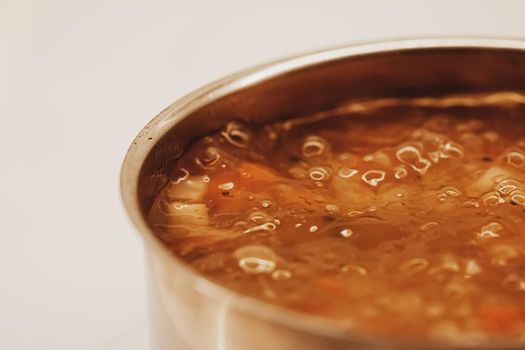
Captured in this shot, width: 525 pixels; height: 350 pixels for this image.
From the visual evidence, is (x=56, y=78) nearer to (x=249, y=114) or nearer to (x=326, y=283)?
(x=249, y=114)

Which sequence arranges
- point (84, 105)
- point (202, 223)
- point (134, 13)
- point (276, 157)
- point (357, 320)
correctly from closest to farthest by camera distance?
point (357, 320)
point (202, 223)
point (276, 157)
point (84, 105)
point (134, 13)

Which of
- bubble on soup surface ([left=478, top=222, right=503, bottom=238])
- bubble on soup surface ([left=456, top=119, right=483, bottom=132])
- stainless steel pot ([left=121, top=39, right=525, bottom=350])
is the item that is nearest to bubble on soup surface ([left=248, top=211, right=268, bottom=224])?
stainless steel pot ([left=121, top=39, right=525, bottom=350])

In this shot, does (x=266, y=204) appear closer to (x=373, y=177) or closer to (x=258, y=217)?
(x=258, y=217)

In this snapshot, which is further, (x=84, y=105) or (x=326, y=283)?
(x=84, y=105)

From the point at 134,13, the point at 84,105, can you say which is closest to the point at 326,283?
the point at 84,105

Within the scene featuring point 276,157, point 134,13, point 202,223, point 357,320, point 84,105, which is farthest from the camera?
point 134,13

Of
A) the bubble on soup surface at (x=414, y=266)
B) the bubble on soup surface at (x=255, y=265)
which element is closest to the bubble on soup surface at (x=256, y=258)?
the bubble on soup surface at (x=255, y=265)

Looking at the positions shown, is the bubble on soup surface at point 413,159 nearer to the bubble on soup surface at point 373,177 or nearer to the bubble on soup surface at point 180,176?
the bubble on soup surface at point 373,177
